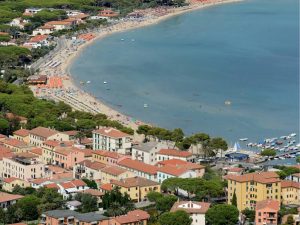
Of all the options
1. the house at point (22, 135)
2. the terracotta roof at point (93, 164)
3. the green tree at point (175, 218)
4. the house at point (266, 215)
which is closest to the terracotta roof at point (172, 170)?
the terracotta roof at point (93, 164)

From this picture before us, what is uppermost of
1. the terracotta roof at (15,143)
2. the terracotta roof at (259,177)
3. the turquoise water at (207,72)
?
the terracotta roof at (259,177)

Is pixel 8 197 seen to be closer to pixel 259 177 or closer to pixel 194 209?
pixel 194 209

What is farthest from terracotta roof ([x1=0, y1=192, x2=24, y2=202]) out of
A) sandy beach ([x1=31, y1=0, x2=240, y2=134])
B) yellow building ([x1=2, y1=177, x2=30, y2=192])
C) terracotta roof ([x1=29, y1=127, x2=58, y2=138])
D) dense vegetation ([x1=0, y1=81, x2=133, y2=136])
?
sandy beach ([x1=31, y1=0, x2=240, y2=134])

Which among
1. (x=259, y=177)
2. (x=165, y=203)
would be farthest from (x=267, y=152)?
(x=165, y=203)

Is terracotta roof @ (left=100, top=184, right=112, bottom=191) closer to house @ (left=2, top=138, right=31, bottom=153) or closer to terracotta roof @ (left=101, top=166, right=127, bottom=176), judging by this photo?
terracotta roof @ (left=101, top=166, right=127, bottom=176)

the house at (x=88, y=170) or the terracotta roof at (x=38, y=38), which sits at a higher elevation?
the terracotta roof at (x=38, y=38)

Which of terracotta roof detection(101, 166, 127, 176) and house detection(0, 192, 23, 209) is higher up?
terracotta roof detection(101, 166, 127, 176)

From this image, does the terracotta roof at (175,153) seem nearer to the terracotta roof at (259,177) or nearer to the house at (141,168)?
the house at (141,168)
